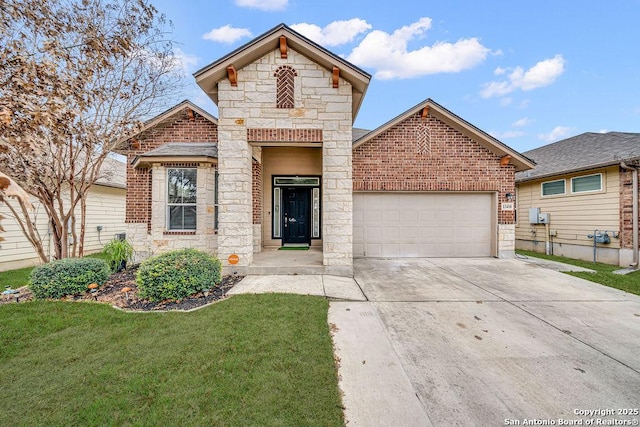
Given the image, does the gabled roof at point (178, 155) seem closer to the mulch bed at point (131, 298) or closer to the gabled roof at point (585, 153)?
the mulch bed at point (131, 298)

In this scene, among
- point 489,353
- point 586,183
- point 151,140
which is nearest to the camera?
point 489,353

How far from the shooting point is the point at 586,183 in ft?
31.2

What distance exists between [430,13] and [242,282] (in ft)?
44.0

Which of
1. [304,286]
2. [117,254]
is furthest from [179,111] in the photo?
[304,286]

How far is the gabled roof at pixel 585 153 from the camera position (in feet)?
29.1

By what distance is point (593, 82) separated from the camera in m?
14.0

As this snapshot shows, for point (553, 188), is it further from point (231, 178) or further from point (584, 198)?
point (231, 178)

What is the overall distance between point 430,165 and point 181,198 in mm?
7949

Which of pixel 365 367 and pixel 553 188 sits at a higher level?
pixel 553 188

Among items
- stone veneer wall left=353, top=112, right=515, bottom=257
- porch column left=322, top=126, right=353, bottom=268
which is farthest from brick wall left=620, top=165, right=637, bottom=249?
porch column left=322, top=126, right=353, bottom=268

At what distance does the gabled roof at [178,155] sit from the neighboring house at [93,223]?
1654mm

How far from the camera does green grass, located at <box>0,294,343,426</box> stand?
7.00 feet

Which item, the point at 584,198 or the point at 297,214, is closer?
the point at 584,198

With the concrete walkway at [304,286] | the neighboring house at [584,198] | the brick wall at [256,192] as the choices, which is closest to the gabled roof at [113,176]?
the brick wall at [256,192]
